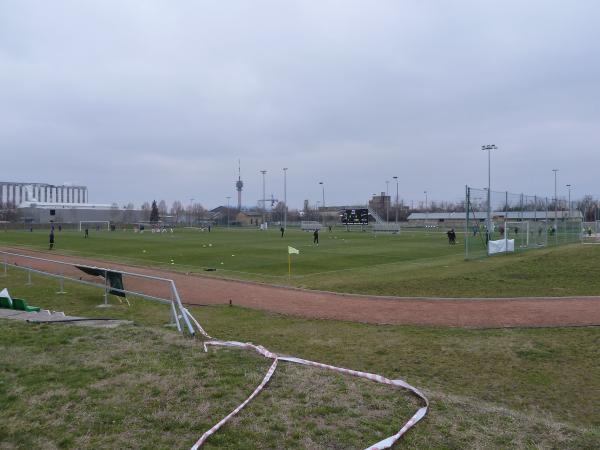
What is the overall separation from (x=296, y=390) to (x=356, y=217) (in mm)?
75066

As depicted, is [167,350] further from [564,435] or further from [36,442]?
[564,435]

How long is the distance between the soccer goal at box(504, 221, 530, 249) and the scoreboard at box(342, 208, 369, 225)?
137ft

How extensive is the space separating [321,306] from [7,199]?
21647 centimetres

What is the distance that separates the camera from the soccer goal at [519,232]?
1417 inches

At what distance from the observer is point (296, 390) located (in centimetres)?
614

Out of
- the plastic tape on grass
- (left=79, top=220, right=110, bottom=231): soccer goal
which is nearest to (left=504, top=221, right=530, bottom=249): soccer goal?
the plastic tape on grass

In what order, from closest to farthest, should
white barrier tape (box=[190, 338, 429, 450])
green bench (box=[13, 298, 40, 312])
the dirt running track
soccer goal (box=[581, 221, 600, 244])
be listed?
white barrier tape (box=[190, 338, 429, 450]) < green bench (box=[13, 298, 40, 312]) < the dirt running track < soccer goal (box=[581, 221, 600, 244])

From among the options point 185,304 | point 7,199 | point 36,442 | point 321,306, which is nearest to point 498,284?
point 321,306

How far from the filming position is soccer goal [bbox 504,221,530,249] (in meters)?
36.0

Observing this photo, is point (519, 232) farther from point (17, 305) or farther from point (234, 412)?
point (234, 412)

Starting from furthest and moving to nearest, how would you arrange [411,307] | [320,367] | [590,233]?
[590,233]
[411,307]
[320,367]

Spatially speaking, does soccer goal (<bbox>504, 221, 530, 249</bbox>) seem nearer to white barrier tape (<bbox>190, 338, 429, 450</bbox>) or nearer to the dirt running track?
the dirt running track

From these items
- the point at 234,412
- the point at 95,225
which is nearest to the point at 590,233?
the point at 234,412

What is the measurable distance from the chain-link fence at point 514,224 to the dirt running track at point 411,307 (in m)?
15.6
